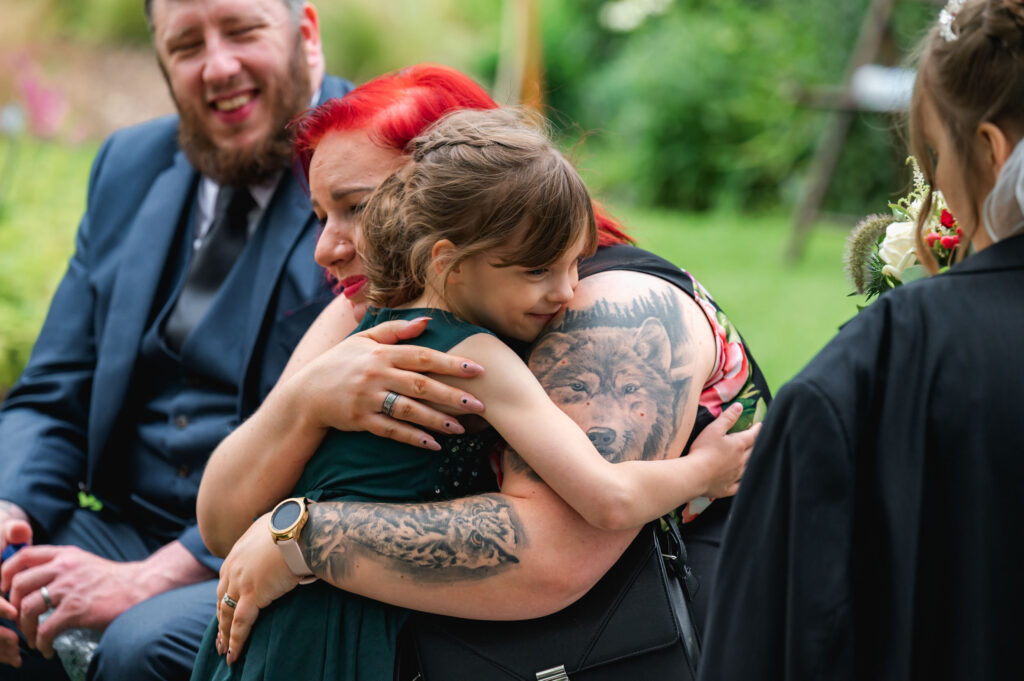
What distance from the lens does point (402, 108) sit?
195 cm

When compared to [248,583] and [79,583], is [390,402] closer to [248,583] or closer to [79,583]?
[248,583]

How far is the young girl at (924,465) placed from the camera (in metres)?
1.25

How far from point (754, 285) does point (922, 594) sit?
19.1ft

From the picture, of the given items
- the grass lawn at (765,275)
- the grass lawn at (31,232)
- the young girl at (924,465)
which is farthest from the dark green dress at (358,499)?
the grass lawn at (31,232)

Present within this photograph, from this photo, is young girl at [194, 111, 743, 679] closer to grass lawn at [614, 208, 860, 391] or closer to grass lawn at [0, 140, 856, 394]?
grass lawn at [0, 140, 856, 394]

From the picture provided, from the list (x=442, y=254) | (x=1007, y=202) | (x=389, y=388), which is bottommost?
(x=389, y=388)

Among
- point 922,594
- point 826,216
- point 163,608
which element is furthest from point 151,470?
point 826,216

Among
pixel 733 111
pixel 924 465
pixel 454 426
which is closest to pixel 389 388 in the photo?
pixel 454 426

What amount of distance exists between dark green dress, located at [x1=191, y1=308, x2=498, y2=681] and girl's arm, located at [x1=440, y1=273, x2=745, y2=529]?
0.13 m

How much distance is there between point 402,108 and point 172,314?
3.98 feet

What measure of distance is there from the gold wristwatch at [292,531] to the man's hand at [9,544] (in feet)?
3.49

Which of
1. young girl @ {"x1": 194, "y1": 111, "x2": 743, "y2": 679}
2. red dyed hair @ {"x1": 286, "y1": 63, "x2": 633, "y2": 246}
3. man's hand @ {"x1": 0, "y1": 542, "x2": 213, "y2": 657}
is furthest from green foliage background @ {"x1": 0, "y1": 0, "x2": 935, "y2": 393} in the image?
young girl @ {"x1": 194, "y1": 111, "x2": 743, "y2": 679}

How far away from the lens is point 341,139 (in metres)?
1.98

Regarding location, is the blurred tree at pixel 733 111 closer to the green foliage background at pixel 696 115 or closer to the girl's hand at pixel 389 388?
the green foliage background at pixel 696 115
